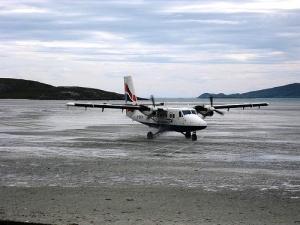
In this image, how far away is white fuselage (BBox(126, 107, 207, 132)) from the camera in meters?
32.6

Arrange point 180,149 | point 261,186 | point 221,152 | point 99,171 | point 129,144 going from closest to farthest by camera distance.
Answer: point 261,186 < point 99,171 < point 221,152 < point 180,149 < point 129,144

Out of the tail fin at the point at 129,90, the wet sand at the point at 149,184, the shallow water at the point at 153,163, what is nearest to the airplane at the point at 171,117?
the shallow water at the point at 153,163

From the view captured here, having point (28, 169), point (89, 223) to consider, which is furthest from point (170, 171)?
point (89, 223)

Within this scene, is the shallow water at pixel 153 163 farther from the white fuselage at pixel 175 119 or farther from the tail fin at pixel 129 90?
the tail fin at pixel 129 90

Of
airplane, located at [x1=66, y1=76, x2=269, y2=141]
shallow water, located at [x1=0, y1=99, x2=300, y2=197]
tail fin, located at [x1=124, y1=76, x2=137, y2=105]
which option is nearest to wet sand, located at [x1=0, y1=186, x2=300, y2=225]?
shallow water, located at [x1=0, y1=99, x2=300, y2=197]

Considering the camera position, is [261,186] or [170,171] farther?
[170,171]

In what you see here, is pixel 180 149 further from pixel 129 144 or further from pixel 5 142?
pixel 5 142

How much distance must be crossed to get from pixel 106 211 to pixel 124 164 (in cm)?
840

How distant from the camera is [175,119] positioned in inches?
1340

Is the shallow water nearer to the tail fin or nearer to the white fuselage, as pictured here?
the white fuselage

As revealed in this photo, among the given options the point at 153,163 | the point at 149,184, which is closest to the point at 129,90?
the point at 153,163

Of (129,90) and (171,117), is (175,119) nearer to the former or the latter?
(171,117)

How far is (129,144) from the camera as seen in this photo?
29.6m

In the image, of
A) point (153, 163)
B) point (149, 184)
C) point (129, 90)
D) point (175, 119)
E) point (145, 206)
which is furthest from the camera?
point (129, 90)
